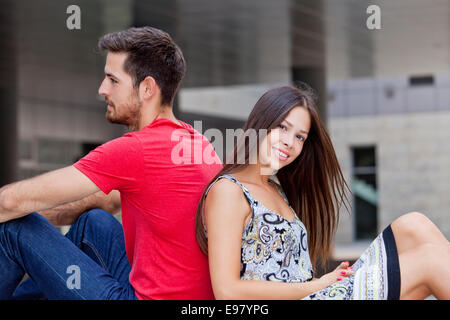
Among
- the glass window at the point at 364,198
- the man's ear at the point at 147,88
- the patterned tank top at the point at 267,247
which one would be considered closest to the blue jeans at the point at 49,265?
the patterned tank top at the point at 267,247

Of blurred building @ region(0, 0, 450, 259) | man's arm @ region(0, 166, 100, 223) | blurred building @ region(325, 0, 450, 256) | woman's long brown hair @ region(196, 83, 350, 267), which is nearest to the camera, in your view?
man's arm @ region(0, 166, 100, 223)

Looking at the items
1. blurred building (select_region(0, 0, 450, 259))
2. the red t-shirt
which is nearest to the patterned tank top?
the red t-shirt

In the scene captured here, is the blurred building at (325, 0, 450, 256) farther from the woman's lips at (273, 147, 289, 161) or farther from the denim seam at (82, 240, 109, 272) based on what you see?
the woman's lips at (273, 147, 289, 161)

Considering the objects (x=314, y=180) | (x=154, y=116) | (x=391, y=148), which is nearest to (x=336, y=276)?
(x=314, y=180)

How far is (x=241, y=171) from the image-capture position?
255 centimetres

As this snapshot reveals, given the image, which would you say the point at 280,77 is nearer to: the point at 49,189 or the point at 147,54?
the point at 147,54

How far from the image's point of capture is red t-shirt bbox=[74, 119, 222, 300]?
2.40m

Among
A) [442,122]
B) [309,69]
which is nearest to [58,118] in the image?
[309,69]

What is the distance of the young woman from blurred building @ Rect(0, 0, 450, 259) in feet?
21.7

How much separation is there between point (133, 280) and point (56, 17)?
7.90m

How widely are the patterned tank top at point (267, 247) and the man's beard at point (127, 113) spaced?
0.52 m

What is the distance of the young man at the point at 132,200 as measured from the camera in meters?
2.34

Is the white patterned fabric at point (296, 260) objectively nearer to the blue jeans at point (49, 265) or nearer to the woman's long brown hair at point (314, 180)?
the woman's long brown hair at point (314, 180)

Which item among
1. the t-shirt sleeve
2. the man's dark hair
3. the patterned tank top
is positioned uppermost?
the man's dark hair
